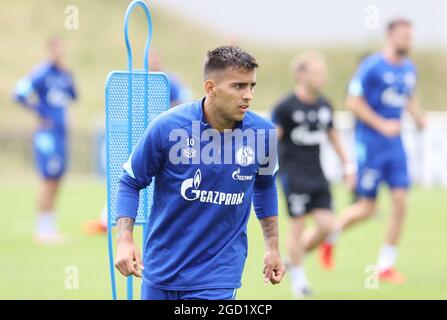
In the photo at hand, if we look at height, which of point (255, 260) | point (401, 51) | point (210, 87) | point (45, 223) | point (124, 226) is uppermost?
point (401, 51)

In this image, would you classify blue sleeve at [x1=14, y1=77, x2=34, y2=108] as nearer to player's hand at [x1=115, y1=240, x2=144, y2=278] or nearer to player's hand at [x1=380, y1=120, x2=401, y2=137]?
player's hand at [x1=380, y1=120, x2=401, y2=137]

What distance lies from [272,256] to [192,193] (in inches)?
25.3

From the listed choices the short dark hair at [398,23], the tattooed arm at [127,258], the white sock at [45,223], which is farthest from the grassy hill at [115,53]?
the tattooed arm at [127,258]

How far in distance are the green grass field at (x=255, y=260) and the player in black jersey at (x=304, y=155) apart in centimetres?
61

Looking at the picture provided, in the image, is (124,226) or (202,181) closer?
(124,226)

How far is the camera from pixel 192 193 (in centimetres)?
567

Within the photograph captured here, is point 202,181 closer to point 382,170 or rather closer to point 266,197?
point 266,197

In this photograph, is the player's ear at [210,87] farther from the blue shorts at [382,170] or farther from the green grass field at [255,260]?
the blue shorts at [382,170]

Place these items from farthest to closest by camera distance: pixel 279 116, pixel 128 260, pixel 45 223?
pixel 45 223, pixel 279 116, pixel 128 260

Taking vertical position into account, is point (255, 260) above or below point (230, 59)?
below

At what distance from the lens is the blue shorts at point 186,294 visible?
566cm

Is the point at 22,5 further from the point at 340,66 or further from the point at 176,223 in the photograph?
the point at 176,223

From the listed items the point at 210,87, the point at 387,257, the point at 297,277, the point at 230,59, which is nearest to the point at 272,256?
the point at 210,87

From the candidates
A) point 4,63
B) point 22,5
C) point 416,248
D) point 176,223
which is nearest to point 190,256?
point 176,223
